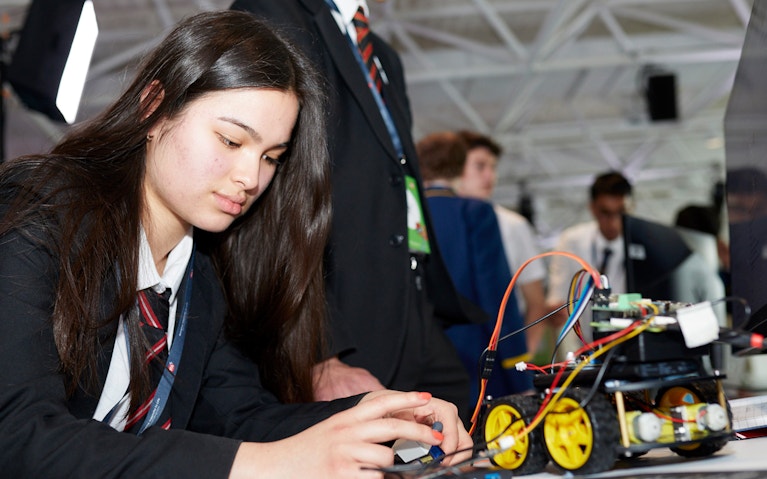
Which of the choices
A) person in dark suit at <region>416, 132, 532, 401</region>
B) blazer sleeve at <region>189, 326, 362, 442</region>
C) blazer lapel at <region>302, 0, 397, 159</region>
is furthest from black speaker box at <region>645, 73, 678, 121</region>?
blazer sleeve at <region>189, 326, 362, 442</region>

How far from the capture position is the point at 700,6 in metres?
8.75

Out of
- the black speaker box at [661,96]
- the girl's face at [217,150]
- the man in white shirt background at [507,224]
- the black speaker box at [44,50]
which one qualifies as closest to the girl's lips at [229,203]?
the girl's face at [217,150]

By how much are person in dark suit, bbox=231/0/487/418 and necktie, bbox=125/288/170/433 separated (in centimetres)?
36

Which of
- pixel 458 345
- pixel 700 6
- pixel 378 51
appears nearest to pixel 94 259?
pixel 378 51

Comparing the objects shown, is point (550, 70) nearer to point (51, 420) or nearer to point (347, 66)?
point (347, 66)

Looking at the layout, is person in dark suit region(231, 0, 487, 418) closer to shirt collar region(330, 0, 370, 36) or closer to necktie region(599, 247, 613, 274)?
shirt collar region(330, 0, 370, 36)

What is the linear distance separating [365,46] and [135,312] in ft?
2.66

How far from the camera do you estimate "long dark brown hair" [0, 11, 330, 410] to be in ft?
3.30

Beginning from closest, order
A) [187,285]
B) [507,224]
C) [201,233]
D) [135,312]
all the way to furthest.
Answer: [135,312] < [187,285] < [201,233] < [507,224]

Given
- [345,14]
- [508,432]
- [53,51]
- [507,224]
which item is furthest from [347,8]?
[507,224]

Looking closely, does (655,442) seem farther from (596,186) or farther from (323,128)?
(596,186)

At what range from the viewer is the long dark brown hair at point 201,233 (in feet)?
3.30

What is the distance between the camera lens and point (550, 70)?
864 centimetres

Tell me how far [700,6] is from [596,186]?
528 centimetres
